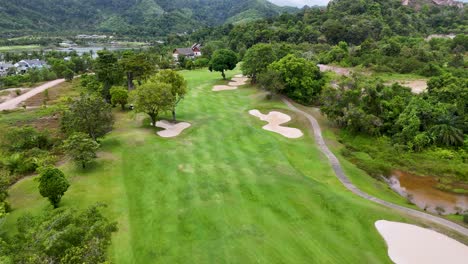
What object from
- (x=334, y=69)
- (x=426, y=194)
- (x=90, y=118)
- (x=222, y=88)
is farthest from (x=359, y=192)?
(x=334, y=69)

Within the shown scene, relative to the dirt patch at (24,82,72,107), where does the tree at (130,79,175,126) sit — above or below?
above

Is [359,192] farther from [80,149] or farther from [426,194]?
[80,149]

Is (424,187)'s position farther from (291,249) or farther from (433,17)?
(433,17)

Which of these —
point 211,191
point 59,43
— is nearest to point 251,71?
point 211,191

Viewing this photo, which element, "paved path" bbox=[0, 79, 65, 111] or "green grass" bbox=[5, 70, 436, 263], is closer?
"green grass" bbox=[5, 70, 436, 263]

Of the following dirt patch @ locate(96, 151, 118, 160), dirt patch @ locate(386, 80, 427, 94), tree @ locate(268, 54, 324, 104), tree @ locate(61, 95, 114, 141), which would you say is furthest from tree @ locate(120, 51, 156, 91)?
dirt patch @ locate(386, 80, 427, 94)

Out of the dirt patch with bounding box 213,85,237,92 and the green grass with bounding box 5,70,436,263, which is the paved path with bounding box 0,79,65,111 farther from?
the dirt patch with bounding box 213,85,237,92

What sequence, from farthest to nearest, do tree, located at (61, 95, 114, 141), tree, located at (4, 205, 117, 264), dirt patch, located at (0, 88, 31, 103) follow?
dirt patch, located at (0, 88, 31, 103)
tree, located at (61, 95, 114, 141)
tree, located at (4, 205, 117, 264)
